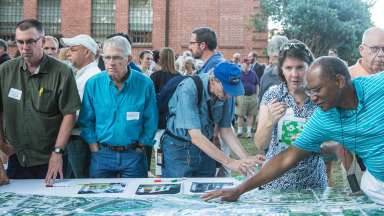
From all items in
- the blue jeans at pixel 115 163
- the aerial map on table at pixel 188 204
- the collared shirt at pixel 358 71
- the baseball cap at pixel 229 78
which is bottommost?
the aerial map on table at pixel 188 204

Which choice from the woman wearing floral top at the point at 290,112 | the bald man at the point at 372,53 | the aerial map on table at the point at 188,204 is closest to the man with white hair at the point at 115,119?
the aerial map on table at the point at 188,204

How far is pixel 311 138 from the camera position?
8.94ft

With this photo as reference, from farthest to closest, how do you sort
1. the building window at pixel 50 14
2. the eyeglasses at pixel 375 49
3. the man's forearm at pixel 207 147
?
1. the building window at pixel 50 14
2. the eyeglasses at pixel 375 49
3. the man's forearm at pixel 207 147

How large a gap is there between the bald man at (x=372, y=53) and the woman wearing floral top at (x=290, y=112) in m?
1.03

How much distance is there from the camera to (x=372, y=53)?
4102 millimetres

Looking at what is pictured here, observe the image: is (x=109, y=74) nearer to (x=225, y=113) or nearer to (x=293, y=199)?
(x=225, y=113)

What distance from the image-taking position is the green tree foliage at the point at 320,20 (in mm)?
19266

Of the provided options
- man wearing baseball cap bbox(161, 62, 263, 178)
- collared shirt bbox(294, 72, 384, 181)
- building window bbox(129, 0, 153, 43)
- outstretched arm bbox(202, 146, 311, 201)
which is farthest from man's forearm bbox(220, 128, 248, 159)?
building window bbox(129, 0, 153, 43)

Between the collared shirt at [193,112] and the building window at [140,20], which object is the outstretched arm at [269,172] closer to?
the collared shirt at [193,112]

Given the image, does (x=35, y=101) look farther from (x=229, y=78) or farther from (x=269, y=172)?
(x=269, y=172)

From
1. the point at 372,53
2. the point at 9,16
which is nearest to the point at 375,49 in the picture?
the point at 372,53

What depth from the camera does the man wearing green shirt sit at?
367cm

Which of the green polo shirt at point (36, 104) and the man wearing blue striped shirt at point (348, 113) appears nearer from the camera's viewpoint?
the man wearing blue striped shirt at point (348, 113)

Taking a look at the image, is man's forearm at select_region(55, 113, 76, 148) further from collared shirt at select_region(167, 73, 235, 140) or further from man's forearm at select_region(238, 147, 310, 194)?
man's forearm at select_region(238, 147, 310, 194)
